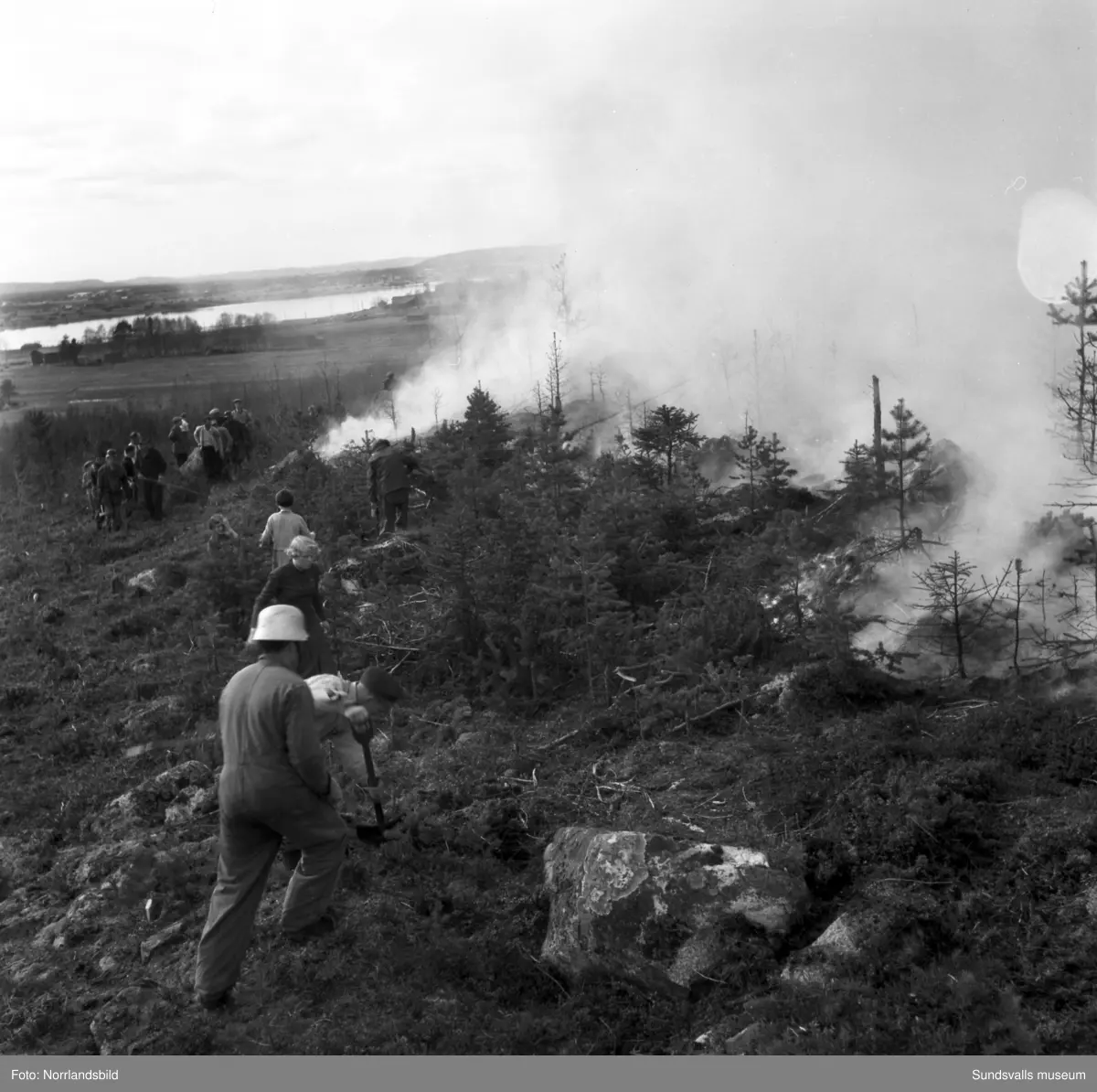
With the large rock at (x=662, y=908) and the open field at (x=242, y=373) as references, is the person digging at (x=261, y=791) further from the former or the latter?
the open field at (x=242, y=373)

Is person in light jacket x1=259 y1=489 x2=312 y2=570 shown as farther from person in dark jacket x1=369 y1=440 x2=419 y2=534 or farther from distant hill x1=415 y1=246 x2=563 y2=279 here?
distant hill x1=415 y1=246 x2=563 y2=279

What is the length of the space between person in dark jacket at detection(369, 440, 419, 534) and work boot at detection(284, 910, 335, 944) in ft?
27.7

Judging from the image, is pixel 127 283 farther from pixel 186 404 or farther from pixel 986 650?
pixel 986 650

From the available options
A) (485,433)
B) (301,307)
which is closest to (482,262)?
(301,307)

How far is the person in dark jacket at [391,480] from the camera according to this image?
551 inches

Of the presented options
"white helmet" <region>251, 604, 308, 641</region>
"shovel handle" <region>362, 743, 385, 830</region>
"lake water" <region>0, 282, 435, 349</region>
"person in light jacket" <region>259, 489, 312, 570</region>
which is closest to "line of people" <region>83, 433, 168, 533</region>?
"person in light jacket" <region>259, 489, 312, 570</region>

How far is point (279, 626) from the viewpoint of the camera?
5.40 m

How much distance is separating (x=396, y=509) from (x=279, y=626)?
905 centimetres

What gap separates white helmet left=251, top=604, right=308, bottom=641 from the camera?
537 centimetres

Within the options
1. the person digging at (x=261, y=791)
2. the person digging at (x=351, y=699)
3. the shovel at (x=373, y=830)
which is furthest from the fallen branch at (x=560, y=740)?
the person digging at (x=261, y=791)

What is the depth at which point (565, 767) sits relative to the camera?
26.4 feet

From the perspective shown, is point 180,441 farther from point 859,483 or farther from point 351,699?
point 351,699

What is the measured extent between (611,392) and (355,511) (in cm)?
1151

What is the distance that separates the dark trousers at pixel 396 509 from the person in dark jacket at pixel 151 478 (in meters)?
6.79
